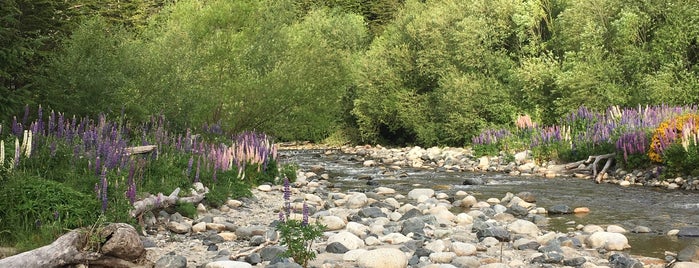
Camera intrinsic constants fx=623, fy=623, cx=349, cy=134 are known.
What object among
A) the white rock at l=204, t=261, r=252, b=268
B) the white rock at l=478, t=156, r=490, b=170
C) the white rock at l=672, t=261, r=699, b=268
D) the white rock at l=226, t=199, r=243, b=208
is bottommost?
the white rock at l=478, t=156, r=490, b=170

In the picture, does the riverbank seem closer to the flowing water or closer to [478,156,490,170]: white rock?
[478,156,490,170]: white rock

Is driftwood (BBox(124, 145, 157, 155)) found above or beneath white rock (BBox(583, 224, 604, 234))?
above

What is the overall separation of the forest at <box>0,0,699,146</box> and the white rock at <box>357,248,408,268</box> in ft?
23.8

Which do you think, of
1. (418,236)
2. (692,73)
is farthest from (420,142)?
(418,236)

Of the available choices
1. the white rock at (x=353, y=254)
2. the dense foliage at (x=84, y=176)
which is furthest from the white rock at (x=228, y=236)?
the white rock at (x=353, y=254)

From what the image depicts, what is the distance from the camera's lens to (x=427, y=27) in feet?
110

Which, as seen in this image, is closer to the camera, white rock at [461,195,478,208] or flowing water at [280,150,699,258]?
flowing water at [280,150,699,258]

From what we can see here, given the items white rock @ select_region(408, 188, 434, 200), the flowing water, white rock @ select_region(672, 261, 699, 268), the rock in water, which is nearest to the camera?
the rock in water

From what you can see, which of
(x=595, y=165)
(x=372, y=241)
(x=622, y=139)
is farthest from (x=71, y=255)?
(x=622, y=139)

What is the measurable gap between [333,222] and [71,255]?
13.9 feet

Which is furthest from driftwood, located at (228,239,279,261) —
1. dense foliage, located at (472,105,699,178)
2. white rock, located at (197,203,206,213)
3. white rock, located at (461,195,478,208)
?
dense foliage, located at (472,105,699,178)

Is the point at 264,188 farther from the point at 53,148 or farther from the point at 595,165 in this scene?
the point at 595,165

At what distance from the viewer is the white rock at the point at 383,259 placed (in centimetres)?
684

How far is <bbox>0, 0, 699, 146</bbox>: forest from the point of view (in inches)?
619
